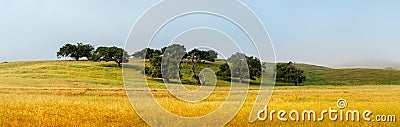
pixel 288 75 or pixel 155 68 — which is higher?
pixel 155 68

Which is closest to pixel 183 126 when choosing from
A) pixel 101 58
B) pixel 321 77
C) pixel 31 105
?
pixel 31 105

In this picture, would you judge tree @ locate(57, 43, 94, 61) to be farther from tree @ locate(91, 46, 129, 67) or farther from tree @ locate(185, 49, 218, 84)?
tree @ locate(185, 49, 218, 84)

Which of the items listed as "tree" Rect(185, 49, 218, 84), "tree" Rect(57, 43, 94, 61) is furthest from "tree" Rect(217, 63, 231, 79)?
"tree" Rect(57, 43, 94, 61)

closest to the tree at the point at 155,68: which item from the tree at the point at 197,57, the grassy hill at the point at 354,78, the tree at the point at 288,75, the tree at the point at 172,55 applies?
the tree at the point at 197,57

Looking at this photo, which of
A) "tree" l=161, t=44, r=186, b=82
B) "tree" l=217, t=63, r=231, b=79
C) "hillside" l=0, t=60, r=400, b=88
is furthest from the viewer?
"tree" l=217, t=63, r=231, b=79

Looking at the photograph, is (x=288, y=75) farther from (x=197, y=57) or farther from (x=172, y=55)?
(x=172, y=55)

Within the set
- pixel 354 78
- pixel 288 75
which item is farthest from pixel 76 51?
pixel 354 78

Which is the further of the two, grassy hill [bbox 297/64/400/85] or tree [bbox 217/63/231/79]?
grassy hill [bbox 297/64/400/85]

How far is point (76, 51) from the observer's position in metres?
99.9

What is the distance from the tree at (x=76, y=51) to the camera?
98812 mm

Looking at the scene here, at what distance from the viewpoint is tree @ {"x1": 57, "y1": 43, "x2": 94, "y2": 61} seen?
3890 inches

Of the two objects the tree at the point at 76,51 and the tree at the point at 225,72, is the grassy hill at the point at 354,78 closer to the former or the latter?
the tree at the point at 225,72

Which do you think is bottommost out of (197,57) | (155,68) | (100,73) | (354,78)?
(354,78)

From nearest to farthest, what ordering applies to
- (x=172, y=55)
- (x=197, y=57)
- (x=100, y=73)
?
(x=172, y=55) < (x=197, y=57) < (x=100, y=73)
